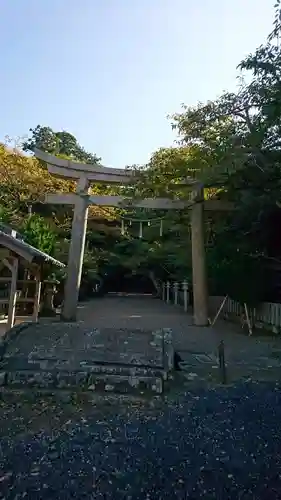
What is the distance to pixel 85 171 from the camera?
11.1 metres

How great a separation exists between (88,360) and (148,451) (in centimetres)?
236

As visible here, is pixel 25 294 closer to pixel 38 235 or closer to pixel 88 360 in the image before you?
pixel 38 235

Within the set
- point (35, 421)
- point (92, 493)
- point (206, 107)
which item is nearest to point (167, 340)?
point (35, 421)

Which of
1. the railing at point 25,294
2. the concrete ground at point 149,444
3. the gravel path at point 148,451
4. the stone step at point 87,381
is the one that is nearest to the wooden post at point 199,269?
the railing at point 25,294

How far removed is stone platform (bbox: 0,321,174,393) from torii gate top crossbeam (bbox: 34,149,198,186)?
16.1ft

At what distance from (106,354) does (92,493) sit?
10.2 ft

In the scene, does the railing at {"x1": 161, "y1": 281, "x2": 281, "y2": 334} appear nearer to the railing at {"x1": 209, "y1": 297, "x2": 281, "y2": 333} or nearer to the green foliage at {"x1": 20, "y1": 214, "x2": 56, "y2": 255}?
the railing at {"x1": 209, "y1": 297, "x2": 281, "y2": 333}

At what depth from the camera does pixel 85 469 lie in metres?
3.11

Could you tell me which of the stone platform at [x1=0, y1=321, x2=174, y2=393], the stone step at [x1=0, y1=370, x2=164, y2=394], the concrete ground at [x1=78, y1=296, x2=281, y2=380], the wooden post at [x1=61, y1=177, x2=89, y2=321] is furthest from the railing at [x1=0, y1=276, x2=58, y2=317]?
the stone step at [x1=0, y1=370, x2=164, y2=394]

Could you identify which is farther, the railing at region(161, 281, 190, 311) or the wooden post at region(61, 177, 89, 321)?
the railing at region(161, 281, 190, 311)

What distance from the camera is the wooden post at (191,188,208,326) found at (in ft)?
35.8

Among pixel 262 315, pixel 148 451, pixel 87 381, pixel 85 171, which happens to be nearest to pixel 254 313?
pixel 262 315

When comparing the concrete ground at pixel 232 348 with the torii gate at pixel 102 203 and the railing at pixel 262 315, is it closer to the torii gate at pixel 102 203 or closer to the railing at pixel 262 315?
the railing at pixel 262 315

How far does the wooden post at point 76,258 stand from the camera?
11.0 meters
